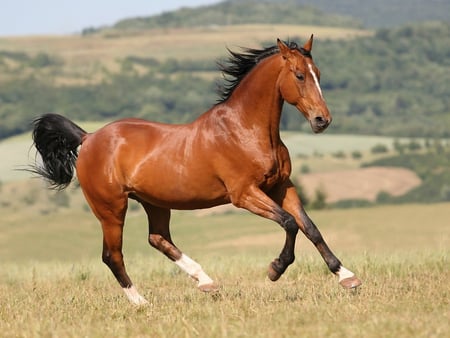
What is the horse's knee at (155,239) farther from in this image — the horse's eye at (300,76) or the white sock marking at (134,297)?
the horse's eye at (300,76)

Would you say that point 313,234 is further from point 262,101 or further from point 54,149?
point 54,149

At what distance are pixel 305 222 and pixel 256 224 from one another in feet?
137

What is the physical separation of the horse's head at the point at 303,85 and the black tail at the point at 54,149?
2.56m

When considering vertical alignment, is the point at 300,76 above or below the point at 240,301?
above

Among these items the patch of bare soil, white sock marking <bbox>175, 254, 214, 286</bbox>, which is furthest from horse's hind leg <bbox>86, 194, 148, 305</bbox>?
the patch of bare soil

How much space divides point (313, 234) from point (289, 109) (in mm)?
97268

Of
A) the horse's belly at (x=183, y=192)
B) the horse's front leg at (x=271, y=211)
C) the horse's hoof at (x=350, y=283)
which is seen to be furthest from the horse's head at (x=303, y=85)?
the horse's hoof at (x=350, y=283)

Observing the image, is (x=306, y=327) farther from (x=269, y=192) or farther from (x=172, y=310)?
(x=269, y=192)

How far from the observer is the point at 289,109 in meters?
105

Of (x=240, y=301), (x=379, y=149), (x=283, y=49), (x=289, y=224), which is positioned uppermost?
(x=283, y=49)

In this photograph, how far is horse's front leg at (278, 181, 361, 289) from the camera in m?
8.50

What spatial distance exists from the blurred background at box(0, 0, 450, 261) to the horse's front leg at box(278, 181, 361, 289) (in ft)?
91.1

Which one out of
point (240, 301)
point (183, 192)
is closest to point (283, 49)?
point (183, 192)

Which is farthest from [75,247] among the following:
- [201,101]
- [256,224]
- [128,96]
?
[128,96]
